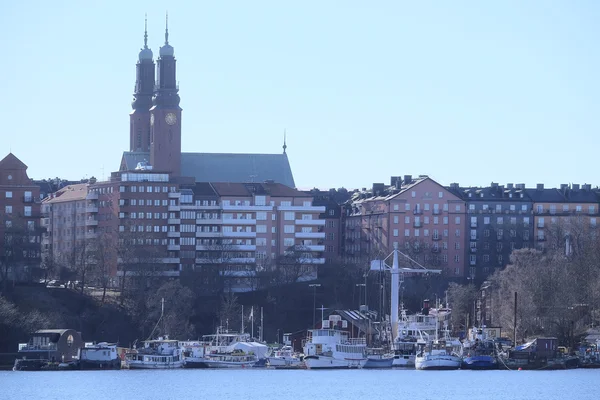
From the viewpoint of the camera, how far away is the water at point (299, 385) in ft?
376

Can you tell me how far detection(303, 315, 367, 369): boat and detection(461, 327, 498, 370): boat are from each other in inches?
364

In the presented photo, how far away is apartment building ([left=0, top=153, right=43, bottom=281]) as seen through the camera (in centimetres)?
16875

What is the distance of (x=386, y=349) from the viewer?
518ft

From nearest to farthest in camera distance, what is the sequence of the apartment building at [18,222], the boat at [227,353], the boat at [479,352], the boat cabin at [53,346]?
the boat cabin at [53,346] < the boat at [479,352] < the boat at [227,353] < the apartment building at [18,222]

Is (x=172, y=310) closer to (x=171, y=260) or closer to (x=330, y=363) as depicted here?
(x=330, y=363)

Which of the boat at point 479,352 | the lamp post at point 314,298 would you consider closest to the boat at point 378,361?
the boat at point 479,352

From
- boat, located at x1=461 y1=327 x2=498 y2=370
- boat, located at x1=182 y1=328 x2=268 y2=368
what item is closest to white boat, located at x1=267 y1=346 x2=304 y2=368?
boat, located at x1=182 y1=328 x2=268 y2=368

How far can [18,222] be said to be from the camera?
175m

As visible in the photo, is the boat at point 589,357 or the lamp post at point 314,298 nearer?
the boat at point 589,357

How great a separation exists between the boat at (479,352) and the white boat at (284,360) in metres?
14.6

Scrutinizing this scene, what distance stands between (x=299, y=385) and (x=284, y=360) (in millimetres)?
24103

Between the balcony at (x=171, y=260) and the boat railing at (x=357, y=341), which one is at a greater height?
the balcony at (x=171, y=260)

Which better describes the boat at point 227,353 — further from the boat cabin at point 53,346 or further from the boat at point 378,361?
the boat cabin at point 53,346

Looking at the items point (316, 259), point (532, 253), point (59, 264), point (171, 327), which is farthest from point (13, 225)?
point (532, 253)
